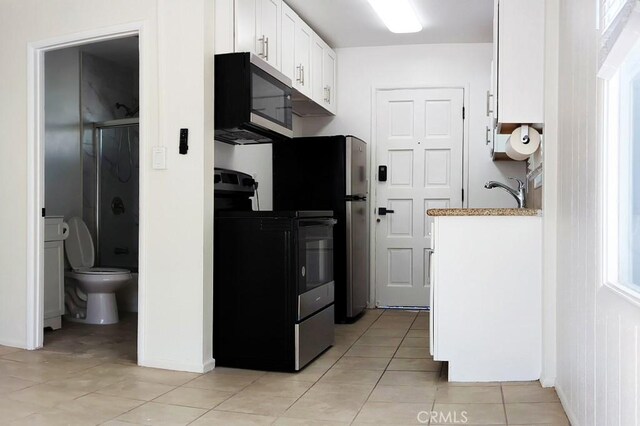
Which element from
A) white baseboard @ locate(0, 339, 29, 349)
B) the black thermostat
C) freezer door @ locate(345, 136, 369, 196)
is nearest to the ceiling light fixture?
freezer door @ locate(345, 136, 369, 196)

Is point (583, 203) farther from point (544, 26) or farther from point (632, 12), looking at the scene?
point (544, 26)

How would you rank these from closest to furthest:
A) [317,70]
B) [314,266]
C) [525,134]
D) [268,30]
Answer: [525,134]
[314,266]
[268,30]
[317,70]

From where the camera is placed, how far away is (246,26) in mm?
3668

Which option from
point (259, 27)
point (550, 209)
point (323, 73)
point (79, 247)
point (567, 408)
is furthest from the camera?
point (323, 73)

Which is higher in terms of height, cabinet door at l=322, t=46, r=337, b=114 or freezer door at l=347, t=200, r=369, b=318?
cabinet door at l=322, t=46, r=337, b=114

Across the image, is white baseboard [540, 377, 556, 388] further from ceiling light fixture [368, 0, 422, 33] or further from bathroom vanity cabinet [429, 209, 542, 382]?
ceiling light fixture [368, 0, 422, 33]

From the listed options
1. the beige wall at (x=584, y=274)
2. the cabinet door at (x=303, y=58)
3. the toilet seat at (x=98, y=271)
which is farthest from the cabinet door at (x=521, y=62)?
the toilet seat at (x=98, y=271)

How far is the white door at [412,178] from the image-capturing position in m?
5.58

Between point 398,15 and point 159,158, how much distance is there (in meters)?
2.28

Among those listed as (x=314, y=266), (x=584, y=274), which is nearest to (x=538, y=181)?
(x=584, y=274)

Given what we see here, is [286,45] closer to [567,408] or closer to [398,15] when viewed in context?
[398,15]

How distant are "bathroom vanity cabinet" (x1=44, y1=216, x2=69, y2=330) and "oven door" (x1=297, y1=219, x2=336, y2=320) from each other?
207cm

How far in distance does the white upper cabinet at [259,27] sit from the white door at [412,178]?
5.72 feet

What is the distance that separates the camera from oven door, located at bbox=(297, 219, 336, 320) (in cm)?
341
